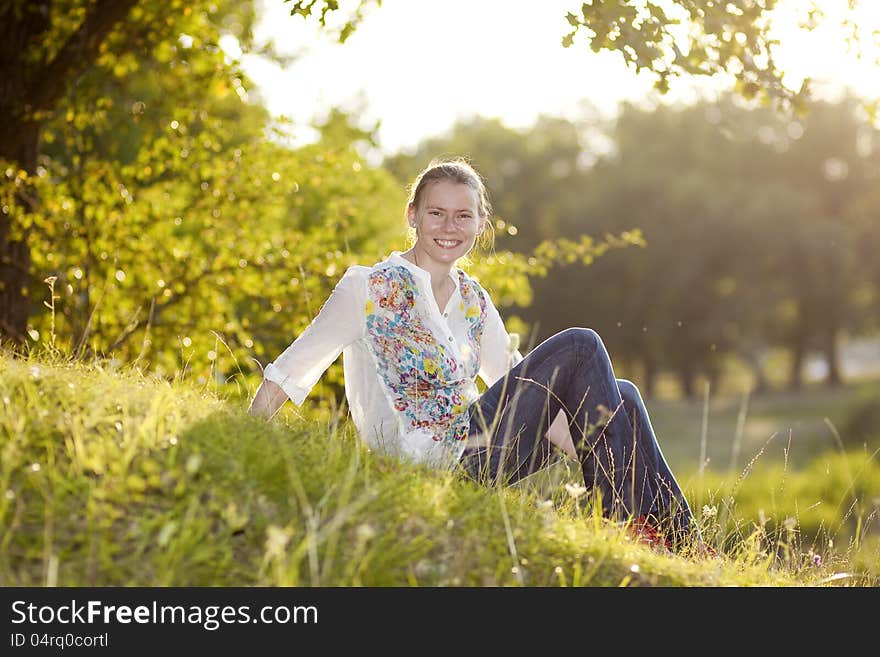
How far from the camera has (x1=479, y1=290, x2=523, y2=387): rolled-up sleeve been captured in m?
4.96

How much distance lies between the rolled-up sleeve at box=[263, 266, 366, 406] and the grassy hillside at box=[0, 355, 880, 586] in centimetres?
26

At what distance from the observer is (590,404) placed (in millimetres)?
4441

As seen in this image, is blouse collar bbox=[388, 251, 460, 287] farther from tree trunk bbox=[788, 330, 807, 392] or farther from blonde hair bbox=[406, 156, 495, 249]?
tree trunk bbox=[788, 330, 807, 392]

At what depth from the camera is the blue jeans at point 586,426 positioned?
436 cm

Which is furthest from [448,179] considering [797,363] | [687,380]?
[797,363]

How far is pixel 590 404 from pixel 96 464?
2.18 meters

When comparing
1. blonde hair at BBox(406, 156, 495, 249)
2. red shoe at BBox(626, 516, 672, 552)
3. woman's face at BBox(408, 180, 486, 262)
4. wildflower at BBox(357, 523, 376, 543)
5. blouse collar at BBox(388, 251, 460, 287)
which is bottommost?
red shoe at BBox(626, 516, 672, 552)

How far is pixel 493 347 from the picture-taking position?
499cm

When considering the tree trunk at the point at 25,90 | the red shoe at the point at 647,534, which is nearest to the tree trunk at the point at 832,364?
the tree trunk at the point at 25,90

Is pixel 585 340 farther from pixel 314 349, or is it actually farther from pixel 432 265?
pixel 314 349

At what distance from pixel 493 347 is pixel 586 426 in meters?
0.82

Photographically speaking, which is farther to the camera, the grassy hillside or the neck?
the neck

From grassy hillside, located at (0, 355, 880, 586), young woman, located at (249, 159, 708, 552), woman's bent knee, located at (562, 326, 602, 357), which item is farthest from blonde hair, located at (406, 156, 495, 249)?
grassy hillside, located at (0, 355, 880, 586)
